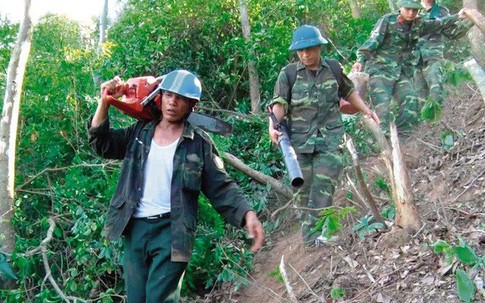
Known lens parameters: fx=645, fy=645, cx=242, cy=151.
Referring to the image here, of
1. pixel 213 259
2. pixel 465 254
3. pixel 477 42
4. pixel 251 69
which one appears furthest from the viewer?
pixel 251 69

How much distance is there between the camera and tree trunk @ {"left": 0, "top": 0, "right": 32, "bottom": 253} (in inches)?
242

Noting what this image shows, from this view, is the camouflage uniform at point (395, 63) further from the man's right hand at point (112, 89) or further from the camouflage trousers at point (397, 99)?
the man's right hand at point (112, 89)

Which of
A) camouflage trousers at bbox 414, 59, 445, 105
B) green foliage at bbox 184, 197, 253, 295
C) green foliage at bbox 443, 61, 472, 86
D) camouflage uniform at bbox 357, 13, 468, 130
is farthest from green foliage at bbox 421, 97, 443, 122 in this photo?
green foliage at bbox 184, 197, 253, 295

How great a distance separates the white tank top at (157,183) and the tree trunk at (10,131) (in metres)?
2.78

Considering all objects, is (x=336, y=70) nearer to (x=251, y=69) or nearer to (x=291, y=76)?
(x=291, y=76)

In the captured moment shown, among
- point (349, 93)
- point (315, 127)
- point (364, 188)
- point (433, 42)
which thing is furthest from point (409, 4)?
point (364, 188)

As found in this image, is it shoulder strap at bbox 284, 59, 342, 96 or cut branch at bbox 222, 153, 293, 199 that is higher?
shoulder strap at bbox 284, 59, 342, 96

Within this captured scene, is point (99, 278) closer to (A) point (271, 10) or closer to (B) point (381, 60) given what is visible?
(B) point (381, 60)

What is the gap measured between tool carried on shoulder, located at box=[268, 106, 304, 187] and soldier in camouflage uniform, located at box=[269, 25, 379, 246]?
0.07 meters

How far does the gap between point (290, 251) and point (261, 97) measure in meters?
3.81

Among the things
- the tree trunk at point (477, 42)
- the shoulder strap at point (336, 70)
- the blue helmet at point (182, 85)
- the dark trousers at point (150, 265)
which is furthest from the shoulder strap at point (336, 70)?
the tree trunk at point (477, 42)

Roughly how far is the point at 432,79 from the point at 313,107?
283 cm

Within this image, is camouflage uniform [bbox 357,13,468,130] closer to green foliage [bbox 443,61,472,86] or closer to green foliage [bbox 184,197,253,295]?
green foliage [bbox 443,61,472,86]

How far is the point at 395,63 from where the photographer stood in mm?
7750
